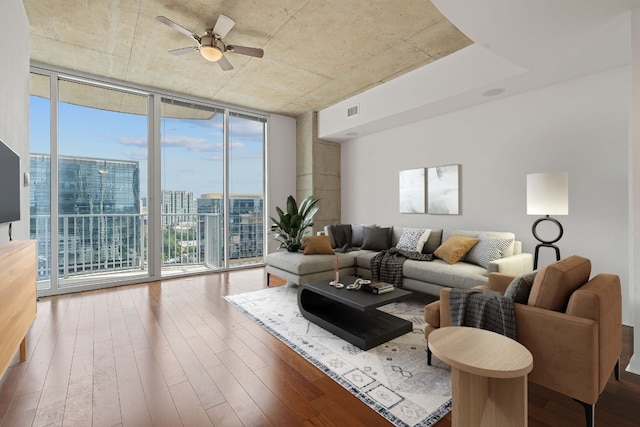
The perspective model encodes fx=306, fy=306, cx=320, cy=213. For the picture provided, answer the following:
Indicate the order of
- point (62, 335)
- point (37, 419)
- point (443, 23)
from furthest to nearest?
point (443, 23) < point (62, 335) < point (37, 419)

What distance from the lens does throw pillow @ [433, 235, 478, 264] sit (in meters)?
3.58

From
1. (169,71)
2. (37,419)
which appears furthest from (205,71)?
(37,419)

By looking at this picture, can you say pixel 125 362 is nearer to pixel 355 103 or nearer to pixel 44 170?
pixel 44 170

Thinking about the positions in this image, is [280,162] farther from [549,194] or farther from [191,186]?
[549,194]

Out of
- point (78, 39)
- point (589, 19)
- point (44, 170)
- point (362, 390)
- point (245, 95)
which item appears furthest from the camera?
point (245, 95)

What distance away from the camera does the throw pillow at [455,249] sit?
11.7 feet

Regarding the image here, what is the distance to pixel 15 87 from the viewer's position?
268 centimetres

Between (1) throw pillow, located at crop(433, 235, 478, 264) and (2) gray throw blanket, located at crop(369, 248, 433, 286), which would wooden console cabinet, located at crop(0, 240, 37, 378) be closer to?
(2) gray throw blanket, located at crop(369, 248, 433, 286)

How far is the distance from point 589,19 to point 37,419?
14.5 ft

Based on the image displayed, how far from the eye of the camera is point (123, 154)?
4.69m

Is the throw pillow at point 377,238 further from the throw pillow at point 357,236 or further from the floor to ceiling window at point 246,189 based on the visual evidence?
the floor to ceiling window at point 246,189

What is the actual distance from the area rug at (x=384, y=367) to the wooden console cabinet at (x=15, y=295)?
1.76 m

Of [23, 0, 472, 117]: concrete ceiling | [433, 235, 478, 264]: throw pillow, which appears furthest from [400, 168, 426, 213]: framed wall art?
[23, 0, 472, 117]: concrete ceiling

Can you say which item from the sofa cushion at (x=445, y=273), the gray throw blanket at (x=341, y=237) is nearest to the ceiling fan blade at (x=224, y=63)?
the gray throw blanket at (x=341, y=237)
